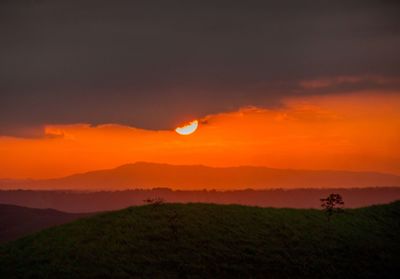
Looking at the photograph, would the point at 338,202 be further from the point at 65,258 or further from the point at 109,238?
the point at 65,258

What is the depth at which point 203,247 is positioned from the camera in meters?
27.4

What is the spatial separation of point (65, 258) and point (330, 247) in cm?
1369

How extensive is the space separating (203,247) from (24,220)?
62.1 m

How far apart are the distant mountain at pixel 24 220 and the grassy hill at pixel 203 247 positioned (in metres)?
46.2

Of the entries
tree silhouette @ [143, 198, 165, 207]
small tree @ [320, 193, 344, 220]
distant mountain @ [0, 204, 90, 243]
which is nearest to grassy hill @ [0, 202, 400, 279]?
tree silhouette @ [143, 198, 165, 207]

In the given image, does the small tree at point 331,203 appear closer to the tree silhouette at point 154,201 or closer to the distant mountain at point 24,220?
the tree silhouette at point 154,201

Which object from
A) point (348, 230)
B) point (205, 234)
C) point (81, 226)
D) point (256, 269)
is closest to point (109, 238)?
point (81, 226)

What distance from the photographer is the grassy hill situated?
25484 mm

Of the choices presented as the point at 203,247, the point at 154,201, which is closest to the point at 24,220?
the point at 154,201

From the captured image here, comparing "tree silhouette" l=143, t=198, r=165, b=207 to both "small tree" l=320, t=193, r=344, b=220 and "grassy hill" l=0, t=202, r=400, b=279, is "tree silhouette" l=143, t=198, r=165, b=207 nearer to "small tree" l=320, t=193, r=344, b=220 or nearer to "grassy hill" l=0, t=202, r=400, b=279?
"grassy hill" l=0, t=202, r=400, b=279

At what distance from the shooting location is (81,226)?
95.0 ft

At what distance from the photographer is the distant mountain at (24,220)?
7469 centimetres

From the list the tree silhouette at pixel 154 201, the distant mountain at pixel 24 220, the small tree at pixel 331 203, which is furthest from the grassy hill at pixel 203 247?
the distant mountain at pixel 24 220

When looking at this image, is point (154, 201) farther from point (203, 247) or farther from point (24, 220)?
point (24, 220)
